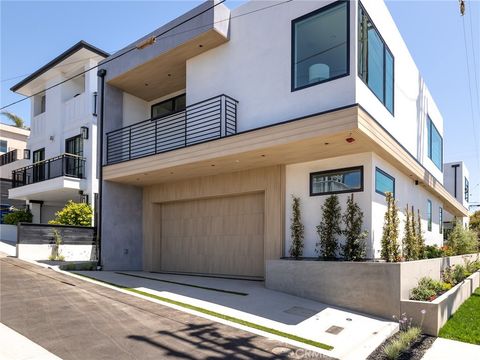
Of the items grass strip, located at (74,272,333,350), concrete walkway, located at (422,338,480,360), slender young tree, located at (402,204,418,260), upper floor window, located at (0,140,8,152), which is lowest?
concrete walkway, located at (422,338,480,360)

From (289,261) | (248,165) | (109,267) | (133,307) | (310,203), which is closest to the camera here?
(133,307)

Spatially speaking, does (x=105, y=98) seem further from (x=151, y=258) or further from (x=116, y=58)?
(x=151, y=258)

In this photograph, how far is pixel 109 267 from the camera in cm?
1338

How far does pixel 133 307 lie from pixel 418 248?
8566 millimetres

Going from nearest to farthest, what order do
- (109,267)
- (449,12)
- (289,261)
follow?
(289,261), (449,12), (109,267)

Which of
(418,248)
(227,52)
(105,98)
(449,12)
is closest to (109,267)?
(105,98)

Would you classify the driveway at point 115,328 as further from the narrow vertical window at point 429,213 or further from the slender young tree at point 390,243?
the narrow vertical window at point 429,213

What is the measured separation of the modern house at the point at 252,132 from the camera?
362 inches

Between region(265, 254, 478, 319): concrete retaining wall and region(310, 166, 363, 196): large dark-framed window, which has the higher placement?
region(310, 166, 363, 196): large dark-framed window

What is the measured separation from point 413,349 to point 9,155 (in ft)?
90.6

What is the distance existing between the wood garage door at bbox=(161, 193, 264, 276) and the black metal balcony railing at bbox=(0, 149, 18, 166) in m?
17.2

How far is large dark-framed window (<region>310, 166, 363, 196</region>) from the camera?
383 inches

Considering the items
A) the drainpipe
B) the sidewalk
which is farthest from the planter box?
the drainpipe

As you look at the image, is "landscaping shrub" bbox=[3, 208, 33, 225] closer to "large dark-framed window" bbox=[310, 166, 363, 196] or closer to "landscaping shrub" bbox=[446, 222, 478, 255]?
"large dark-framed window" bbox=[310, 166, 363, 196]
